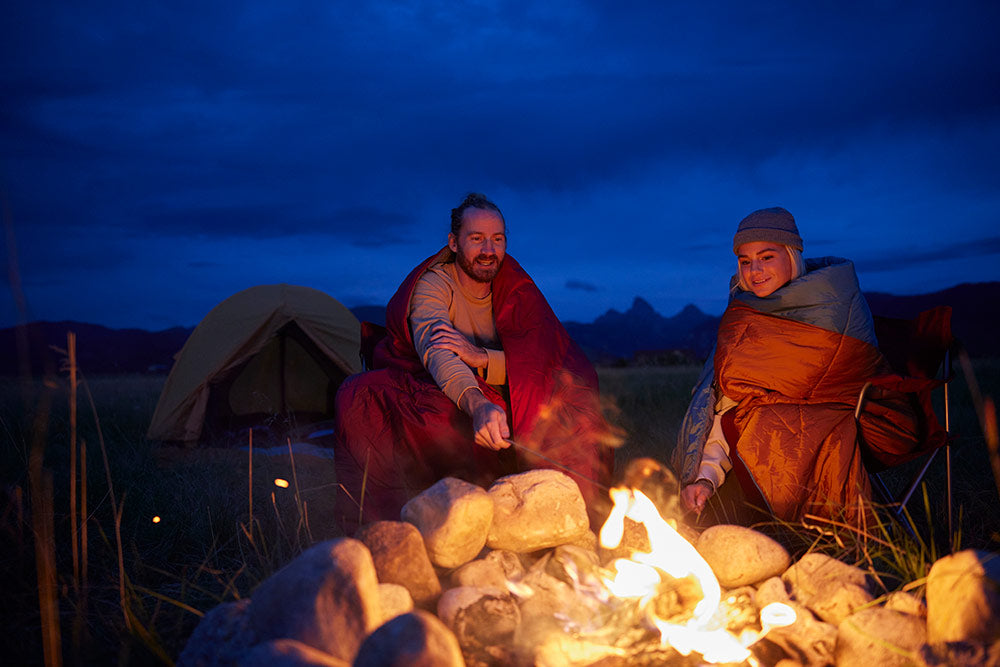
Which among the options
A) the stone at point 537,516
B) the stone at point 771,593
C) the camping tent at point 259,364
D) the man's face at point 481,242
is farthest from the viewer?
the camping tent at point 259,364

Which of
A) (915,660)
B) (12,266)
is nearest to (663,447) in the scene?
(915,660)

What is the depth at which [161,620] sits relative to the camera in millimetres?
2111

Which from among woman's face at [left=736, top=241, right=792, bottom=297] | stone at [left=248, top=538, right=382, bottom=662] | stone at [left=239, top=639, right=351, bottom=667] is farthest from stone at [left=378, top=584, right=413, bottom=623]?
woman's face at [left=736, top=241, right=792, bottom=297]

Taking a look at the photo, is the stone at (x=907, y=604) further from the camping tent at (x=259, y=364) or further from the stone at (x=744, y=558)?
the camping tent at (x=259, y=364)

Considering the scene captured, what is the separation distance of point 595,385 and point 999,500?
2018 millimetres

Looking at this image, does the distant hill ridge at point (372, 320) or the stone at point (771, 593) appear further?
the distant hill ridge at point (372, 320)

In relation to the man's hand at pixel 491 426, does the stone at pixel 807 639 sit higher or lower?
lower

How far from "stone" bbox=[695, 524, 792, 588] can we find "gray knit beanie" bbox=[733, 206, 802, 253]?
4.36ft

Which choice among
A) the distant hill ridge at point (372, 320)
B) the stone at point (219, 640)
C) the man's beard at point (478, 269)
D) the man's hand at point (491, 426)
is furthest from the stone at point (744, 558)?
the distant hill ridge at point (372, 320)

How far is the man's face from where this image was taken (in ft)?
11.0

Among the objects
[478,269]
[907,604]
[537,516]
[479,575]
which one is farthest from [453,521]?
[478,269]

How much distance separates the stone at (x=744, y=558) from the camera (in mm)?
2201

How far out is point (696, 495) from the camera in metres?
2.83

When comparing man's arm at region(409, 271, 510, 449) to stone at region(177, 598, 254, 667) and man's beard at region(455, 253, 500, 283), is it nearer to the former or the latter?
man's beard at region(455, 253, 500, 283)
